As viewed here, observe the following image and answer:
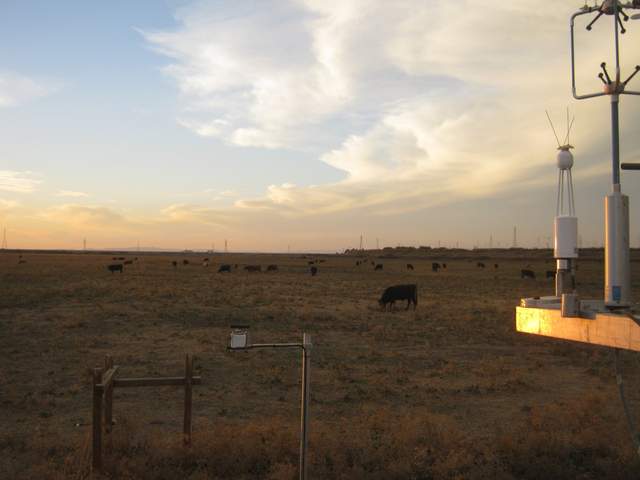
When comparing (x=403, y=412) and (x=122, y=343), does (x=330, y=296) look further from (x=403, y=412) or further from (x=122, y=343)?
(x=403, y=412)

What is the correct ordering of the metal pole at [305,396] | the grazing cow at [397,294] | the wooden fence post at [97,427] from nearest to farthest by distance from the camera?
the metal pole at [305,396]
the wooden fence post at [97,427]
the grazing cow at [397,294]

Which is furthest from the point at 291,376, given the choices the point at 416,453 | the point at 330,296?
the point at 330,296

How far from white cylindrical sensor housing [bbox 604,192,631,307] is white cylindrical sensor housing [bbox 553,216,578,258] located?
0.86 feet

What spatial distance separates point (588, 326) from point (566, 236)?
29.7 inches

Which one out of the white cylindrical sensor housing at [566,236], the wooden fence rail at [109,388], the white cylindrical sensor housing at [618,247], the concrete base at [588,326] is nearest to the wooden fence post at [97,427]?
the wooden fence rail at [109,388]

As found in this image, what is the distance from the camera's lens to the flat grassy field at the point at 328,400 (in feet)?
21.2

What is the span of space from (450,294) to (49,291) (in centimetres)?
2148

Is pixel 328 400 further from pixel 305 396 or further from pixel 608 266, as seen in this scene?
pixel 608 266

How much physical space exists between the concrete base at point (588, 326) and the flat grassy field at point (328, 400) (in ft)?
8.42

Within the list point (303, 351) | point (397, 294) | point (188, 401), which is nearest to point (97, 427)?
point (188, 401)

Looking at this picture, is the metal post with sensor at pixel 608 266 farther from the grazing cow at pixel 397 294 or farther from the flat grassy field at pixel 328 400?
the grazing cow at pixel 397 294

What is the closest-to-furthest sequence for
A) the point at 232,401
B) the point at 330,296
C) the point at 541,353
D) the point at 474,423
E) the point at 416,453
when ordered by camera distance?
the point at 416,453, the point at 474,423, the point at 232,401, the point at 541,353, the point at 330,296

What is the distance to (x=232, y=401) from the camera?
9.55 m

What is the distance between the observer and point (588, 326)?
4023mm
